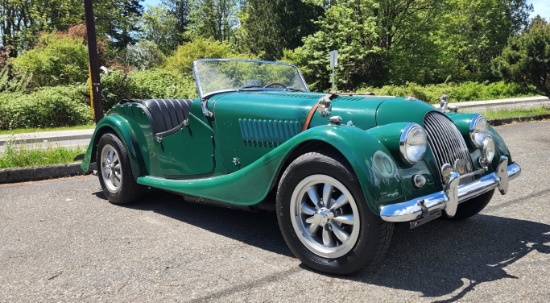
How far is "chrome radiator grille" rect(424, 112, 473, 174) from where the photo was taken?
11.5 ft

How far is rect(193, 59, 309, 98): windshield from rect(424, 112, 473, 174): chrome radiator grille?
5.72 ft

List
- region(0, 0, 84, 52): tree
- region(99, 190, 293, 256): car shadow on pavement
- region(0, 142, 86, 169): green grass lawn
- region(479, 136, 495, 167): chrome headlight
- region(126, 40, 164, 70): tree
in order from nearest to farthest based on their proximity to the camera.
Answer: region(479, 136, 495, 167): chrome headlight → region(99, 190, 293, 256): car shadow on pavement → region(0, 142, 86, 169): green grass lawn → region(0, 0, 84, 52): tree → region(126, 40, 164, 70): tree

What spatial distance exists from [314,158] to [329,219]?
0.43 m

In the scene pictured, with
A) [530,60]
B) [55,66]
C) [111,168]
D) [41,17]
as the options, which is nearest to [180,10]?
[41,17]

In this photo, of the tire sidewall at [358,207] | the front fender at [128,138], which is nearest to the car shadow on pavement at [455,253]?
the tire sidewall at [358,207]

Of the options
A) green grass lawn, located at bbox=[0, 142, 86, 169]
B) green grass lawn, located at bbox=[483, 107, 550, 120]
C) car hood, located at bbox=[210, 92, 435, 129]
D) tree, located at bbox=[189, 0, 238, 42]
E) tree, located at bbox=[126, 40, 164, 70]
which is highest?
tree, located at bbox=[189, 0, 238, 42]

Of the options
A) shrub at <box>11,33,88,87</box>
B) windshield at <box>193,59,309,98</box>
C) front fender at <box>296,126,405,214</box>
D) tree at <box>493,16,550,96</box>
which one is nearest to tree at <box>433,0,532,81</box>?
tree at <box>493,16,550,96</box>

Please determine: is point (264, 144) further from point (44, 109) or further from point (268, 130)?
point (44, 109)

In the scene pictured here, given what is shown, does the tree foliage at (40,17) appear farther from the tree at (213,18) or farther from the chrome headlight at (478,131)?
the chrome headlight at (478,131)

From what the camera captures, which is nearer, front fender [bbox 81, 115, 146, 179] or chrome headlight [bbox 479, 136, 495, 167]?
chrome headlight [bbox 479, 136, 495, 167]

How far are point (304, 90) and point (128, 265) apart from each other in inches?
104

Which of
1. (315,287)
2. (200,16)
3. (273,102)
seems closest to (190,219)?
(273,102)

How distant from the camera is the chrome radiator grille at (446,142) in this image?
3.50 m

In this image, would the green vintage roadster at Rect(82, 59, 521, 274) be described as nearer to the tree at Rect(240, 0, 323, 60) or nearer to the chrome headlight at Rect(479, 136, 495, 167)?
the chrome headlight at Rect(479, 136, 495, 167)
